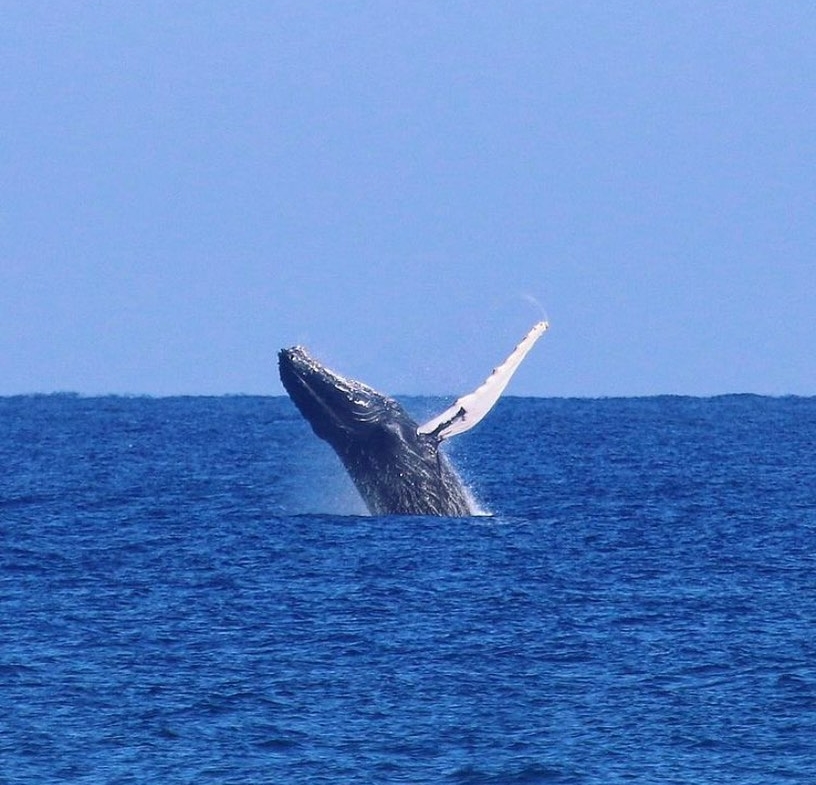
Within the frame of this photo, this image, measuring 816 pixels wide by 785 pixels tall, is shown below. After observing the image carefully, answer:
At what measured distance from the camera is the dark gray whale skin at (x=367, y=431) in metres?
30.0

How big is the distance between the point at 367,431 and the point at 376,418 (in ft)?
0.84

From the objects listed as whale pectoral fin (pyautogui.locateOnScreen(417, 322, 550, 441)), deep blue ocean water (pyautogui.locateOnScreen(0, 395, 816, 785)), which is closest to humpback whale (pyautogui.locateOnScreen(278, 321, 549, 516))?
whale pectoral fin (pyautogui.locateOnScreen(417, 322, 550, 441))

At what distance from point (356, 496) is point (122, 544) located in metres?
6.42

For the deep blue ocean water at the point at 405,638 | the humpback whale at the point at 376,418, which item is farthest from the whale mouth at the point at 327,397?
the deep blue ocean water at the point at 405,638

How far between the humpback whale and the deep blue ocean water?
210 centimetres

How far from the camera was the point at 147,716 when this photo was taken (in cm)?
2289

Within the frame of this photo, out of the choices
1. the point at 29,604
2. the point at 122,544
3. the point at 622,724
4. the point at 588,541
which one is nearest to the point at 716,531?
the point at 588,541

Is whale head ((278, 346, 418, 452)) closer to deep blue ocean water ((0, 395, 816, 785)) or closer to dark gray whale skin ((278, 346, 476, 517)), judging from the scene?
dark gray whale skin ((278, 346, 476, 517))

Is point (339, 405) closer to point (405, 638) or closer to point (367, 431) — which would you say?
point (367, 431)

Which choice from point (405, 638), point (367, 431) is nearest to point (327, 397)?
point (367, 431)

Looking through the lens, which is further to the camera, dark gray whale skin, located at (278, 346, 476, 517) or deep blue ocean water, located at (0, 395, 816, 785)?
dark gray whale skin, located at (278, 346, 476, 517)

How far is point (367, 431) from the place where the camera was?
100 ft

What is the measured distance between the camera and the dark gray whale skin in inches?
1181

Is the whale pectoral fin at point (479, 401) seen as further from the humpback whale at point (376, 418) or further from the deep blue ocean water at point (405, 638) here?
the deep blue ocean water at point (405, 638)
